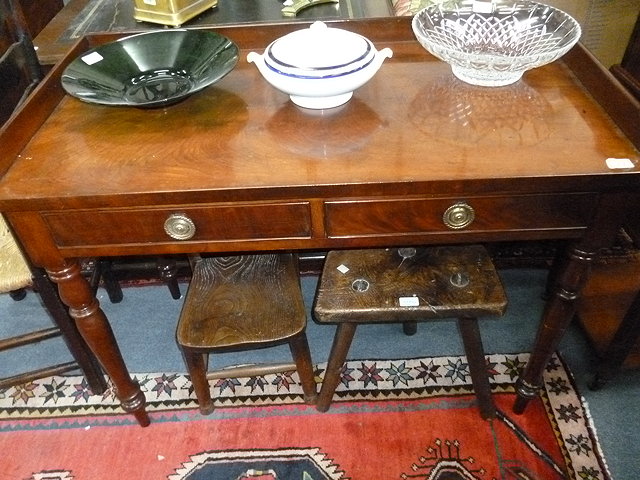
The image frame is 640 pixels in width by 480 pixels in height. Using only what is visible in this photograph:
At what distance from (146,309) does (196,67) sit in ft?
2.81

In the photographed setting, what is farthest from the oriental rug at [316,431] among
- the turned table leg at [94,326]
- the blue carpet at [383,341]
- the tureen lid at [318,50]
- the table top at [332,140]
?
the tureen lid at [318,50]

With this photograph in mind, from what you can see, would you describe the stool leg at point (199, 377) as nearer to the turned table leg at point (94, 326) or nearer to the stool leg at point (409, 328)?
the turned table leg at point (94, 326)

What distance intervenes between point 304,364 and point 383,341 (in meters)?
0.35

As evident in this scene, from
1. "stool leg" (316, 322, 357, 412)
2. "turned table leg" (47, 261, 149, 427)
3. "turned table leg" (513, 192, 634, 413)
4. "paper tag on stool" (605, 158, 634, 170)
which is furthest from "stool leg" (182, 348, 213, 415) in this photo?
"paper tag on stool" (605, 158, 634, 170)

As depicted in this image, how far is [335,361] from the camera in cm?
125

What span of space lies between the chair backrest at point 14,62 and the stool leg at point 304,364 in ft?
2.58

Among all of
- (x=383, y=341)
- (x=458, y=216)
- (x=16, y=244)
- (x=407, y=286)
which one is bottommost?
(x=383, y=341)

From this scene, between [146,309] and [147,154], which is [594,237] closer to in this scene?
[147,154]

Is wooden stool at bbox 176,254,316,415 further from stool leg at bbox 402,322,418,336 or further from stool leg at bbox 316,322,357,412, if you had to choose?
stool leg at bbox 402,322,418,336

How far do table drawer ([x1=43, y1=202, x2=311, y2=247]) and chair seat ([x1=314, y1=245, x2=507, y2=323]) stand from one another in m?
0.24

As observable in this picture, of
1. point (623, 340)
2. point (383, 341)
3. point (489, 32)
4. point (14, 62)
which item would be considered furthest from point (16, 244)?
point (623, 340)

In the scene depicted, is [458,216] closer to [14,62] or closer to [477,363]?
[477,363]

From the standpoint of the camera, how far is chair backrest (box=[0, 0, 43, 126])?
1162 mm

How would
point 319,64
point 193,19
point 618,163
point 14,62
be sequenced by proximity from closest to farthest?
point 618,163
point 319,64
point 14,62
point 193,19
